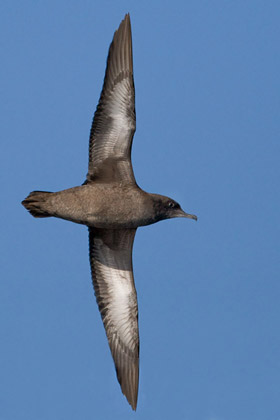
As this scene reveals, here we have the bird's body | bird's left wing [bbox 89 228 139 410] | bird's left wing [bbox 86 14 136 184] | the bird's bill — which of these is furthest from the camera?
bird's left wing [bbox 89 228 139 410]

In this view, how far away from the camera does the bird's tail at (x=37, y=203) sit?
13.1 m

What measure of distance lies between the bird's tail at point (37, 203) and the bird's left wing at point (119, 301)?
1.17 m

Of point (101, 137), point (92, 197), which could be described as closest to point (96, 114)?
point (101, 137)

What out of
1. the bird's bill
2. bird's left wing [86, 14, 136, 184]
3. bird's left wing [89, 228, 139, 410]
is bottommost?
bird's left wing [89, 228, 139, 410]

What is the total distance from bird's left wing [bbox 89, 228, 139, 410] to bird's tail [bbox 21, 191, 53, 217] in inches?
46.1

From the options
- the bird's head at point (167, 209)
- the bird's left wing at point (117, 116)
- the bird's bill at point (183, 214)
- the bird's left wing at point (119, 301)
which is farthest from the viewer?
the bird's left wing at point (119, 301)

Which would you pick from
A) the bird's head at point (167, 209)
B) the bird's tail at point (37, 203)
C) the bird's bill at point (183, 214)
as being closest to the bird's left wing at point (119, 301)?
the bird's head at point (167, 209)

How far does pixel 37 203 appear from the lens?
1306 cm

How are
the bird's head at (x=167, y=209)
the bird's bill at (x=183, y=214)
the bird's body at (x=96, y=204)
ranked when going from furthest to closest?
the bird's bill at (x=183, y=214), the bird's head at (x=167, y=209), the bird's body at (x=96, y=204)

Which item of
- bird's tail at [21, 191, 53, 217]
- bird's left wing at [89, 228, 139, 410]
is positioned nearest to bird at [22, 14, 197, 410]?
bird's tail at [21, 191, 53, 217]

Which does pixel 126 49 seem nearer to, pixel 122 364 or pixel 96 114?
pixel 96 114

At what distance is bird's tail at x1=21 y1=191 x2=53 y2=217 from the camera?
1305 cm

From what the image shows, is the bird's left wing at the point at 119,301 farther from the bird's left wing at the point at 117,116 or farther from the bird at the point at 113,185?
the bird's left wing at the point at 117,116

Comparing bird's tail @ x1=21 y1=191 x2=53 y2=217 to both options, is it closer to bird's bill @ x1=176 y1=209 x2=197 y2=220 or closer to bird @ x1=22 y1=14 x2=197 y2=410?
bird @ x1=22 y1=14 x2=197 y2=410
